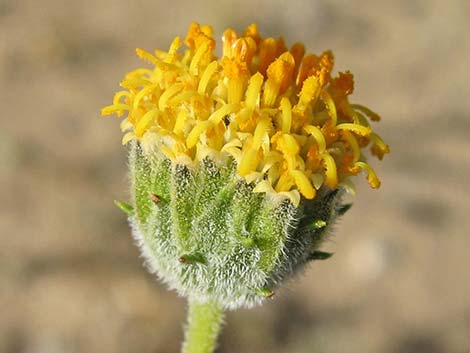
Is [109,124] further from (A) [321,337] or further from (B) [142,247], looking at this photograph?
(B) [142,247]

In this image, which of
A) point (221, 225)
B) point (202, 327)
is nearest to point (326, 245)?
point (202, 327)

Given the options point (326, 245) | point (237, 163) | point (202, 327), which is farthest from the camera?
point (326, 245)

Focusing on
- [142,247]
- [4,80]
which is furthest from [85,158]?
[142,247]

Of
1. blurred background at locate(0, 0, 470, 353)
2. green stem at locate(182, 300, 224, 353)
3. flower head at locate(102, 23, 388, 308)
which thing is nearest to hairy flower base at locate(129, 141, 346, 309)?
flower head at locate(102, 23, 388, 308)

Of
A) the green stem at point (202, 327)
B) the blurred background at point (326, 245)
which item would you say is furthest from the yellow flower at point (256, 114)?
the blurred background at point (326, 245)

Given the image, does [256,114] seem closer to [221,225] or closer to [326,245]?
[221,225]

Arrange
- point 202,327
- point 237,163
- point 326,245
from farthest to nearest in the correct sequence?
point 326,245 < point 202,327 < point 237,163

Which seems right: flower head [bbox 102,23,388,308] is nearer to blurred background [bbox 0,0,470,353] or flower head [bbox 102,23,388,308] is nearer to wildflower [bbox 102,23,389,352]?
wildflower [bbox 102,23,389,352]

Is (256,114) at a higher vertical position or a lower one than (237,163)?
higher

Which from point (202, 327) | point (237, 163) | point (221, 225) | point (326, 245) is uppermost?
point (326, 245)
